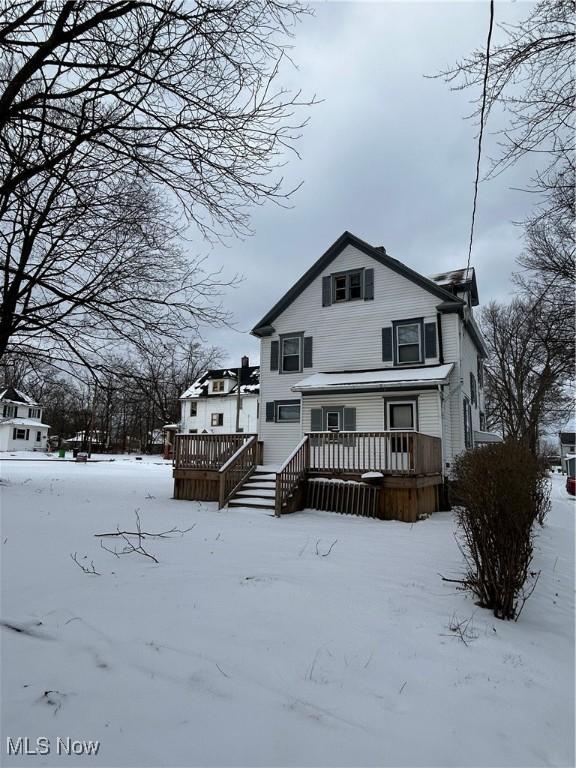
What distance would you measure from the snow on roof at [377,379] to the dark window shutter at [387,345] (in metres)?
0.41

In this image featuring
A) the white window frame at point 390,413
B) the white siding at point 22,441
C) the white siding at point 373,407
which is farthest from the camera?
the white siding at point 22,441

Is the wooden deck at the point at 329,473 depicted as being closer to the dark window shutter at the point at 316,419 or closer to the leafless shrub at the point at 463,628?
the dark window shutter at the point at 316,419

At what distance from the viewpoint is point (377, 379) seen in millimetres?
13898

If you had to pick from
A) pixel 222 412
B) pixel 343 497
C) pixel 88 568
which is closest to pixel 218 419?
pixel 222 412

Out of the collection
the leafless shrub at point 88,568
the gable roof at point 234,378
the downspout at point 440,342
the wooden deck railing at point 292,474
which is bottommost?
the leafless shrub at point 88,568

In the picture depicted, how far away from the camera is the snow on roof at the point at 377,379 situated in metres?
13.1

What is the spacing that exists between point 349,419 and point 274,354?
4.28 metres

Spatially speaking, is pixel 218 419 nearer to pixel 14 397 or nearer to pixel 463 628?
pixel 14 397

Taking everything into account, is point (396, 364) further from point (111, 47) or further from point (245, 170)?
point (111, 47)

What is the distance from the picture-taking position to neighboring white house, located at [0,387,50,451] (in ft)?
154

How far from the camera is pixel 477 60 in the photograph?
4523 millimetres

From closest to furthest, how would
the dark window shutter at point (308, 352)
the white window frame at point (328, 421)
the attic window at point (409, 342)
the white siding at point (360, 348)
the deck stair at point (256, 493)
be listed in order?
the deck stair at point (256, 493) → the white siding at point (360, 348) → the attic window at point (409, 342) → the white window frame at point (328, 421) → the dark window shutter at point (308, 352)

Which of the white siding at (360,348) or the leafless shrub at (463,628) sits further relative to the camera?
the white siding at (360,348)

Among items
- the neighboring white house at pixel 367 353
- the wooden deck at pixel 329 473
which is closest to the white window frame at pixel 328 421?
the neighboring white house at pixel 367 353
